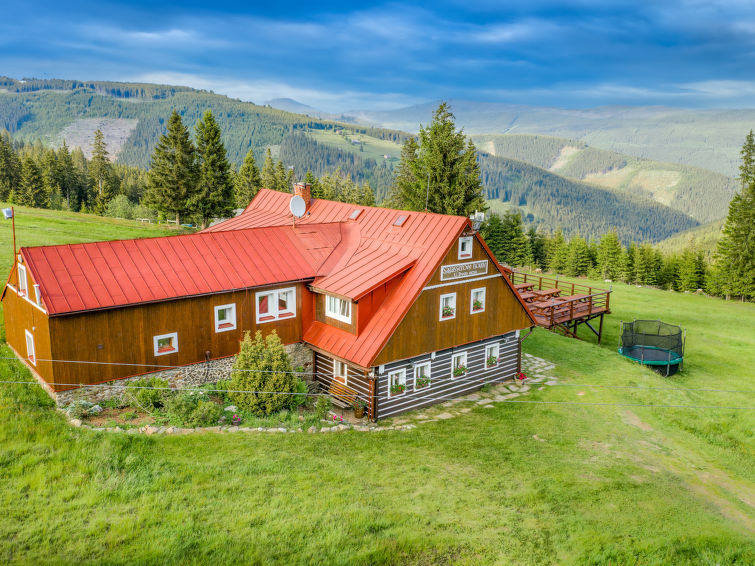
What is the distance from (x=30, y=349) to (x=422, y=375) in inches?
585

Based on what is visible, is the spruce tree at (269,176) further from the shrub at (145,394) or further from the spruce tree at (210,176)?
the shrub at (145,394)

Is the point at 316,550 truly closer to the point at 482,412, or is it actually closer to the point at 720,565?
the point at 720,565

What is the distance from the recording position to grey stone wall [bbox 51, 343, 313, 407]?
17.8m

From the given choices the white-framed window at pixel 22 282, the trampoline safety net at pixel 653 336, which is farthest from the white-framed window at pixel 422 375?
the trampoline safety net at pixel 653 336

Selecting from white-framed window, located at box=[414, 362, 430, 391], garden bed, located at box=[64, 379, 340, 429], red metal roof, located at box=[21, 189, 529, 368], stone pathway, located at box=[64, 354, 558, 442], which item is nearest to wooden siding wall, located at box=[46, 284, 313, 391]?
red metal roof, located at box=[21, 189, 529, 368]

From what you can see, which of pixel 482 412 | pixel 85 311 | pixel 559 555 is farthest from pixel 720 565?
pixel 85 311

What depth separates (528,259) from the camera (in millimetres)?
84750

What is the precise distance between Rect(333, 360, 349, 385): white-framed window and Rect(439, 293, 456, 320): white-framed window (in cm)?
440

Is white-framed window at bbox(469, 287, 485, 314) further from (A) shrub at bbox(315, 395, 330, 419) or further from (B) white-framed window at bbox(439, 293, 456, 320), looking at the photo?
(A) shrub at bbox(315, 395, 330, 419)

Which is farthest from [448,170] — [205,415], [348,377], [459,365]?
[205,415]

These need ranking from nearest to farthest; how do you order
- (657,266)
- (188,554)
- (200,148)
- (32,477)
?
1. (188,554)
2. (32,477)
3. (200,148)
4. (657,266)

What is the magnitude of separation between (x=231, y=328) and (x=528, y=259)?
232ft

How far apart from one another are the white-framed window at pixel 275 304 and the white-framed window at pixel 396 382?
511 cm

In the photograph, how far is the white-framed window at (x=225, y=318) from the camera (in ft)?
67.7
